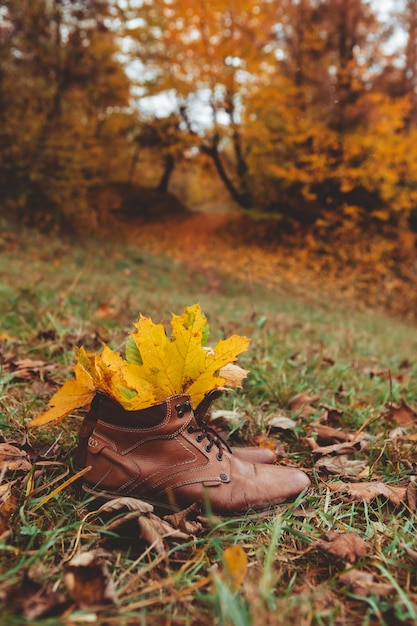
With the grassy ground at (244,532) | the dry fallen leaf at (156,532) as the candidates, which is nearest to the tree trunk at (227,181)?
the grassy ground at (244,532)

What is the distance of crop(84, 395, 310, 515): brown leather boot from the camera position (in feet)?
4.32

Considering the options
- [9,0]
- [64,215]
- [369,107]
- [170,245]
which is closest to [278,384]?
[64,215]

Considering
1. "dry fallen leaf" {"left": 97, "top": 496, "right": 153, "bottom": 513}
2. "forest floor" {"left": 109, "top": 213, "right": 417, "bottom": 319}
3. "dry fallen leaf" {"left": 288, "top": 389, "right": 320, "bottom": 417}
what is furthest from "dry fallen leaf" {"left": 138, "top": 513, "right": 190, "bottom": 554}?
"forest floor" {"left": 109, "top": 213, "right": 417, "bottom": 319}

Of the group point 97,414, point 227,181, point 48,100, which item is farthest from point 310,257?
point 97,414

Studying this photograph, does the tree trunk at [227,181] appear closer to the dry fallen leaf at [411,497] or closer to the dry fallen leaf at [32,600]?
the dry fallen leaf at [411,497]

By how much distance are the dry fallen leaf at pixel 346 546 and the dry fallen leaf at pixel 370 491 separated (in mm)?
263

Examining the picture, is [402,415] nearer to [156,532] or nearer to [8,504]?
[156,532]

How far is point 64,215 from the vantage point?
10.7 m

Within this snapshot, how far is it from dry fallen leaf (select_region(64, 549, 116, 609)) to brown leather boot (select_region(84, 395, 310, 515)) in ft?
0.93

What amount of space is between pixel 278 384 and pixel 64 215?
31.0 feet

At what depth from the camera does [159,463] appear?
1329 millimetres

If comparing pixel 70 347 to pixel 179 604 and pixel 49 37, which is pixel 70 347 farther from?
pixel 49 37

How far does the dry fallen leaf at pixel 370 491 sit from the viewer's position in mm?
1459

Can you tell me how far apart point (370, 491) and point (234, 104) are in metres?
13.7
